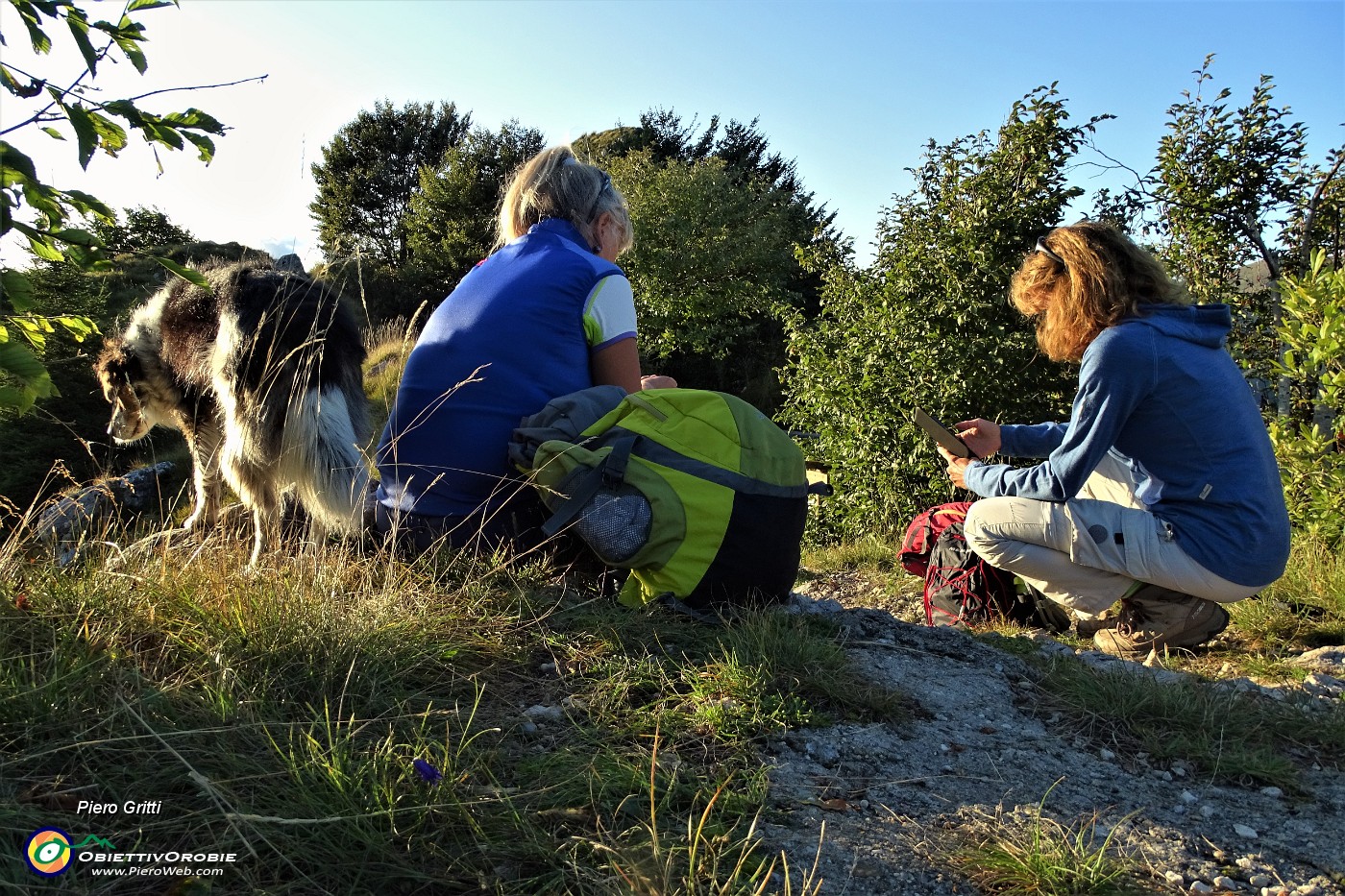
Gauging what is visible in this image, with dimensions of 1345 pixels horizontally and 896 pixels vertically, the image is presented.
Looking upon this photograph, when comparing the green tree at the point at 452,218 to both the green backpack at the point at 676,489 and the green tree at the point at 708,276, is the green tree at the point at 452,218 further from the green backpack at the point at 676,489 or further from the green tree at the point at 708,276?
the green backpack at the point at 676,489

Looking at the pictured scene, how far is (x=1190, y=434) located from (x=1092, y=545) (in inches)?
21.3

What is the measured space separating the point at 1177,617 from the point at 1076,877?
2231 millimetres

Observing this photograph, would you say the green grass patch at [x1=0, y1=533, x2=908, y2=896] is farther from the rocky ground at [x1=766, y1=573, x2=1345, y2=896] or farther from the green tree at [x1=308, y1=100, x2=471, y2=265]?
the green tree at [x1=308, y1=100, x2=471, y2=265]

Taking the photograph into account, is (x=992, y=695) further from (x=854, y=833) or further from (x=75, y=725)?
(x=75, y=725)

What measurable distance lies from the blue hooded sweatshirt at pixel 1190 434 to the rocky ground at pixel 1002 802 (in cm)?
111

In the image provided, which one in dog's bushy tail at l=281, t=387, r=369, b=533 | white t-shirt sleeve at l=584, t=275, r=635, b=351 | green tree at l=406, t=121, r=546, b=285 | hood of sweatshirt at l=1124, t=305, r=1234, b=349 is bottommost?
dog's bushy tail at l=281, t=387, r=369, b=533

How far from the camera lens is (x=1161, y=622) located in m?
3.35

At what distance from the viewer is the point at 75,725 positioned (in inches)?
66.2

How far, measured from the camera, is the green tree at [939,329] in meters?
5.69

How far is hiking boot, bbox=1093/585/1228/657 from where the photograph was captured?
3330 mm

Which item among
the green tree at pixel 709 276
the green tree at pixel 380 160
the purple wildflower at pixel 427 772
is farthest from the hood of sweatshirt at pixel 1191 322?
the green tree at pixel 380 160

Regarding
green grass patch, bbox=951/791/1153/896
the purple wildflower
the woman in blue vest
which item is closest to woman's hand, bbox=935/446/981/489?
the woman in blue vest

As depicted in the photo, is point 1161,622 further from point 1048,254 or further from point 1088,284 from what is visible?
point 1048,254

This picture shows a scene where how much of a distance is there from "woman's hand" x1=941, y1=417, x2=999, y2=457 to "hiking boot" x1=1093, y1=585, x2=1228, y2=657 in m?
0.82
